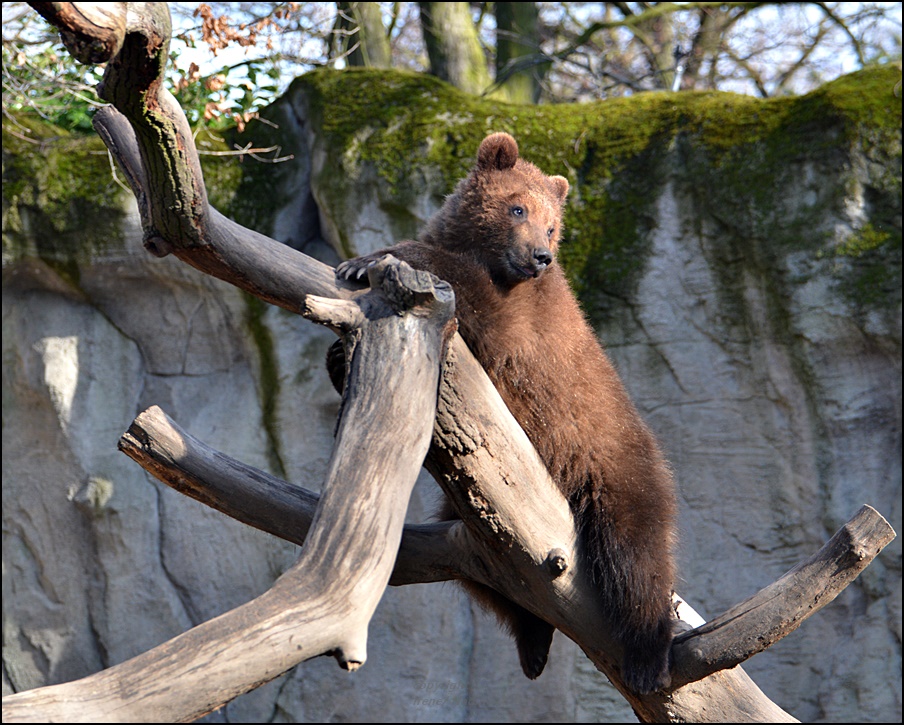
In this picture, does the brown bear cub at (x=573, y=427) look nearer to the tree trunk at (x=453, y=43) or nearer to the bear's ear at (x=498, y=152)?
the bear's ear at (x=498, y=152)

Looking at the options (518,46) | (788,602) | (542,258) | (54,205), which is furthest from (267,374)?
(788,602)

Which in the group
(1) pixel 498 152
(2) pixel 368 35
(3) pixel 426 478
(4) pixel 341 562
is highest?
(2) pixel 368 35

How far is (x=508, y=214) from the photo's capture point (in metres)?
4.18

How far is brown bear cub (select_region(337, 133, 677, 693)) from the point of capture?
3.49 metres

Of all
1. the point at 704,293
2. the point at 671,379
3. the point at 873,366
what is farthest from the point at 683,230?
the point at 873,366

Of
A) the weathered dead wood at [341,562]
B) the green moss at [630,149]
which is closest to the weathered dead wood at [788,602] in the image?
the weathered dead wood at [341,562]

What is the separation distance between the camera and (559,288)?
3.95m

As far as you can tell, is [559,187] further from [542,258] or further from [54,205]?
[54,205]

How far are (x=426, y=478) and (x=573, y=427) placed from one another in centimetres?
345

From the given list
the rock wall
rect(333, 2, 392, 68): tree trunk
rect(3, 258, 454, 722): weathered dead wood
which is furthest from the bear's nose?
rect(333, 2, 392, 68): tree trunk

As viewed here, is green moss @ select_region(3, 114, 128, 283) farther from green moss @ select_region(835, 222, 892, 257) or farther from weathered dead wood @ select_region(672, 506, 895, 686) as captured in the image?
weathered dead wood @ select_region(672, 506, 895, 686)

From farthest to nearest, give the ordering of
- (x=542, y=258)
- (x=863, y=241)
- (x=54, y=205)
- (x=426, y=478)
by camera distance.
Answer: (x=54, y=205), (x=426, y=478), (x=863, y=241), (x=542, y=258)

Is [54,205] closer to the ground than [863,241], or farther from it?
farther from it

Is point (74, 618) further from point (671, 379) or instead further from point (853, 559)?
point (853, 559)
